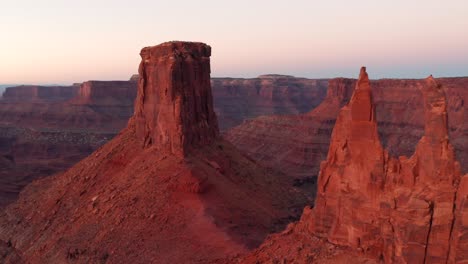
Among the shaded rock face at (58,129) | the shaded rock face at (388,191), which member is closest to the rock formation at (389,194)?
the shaded rock face at (388,191)

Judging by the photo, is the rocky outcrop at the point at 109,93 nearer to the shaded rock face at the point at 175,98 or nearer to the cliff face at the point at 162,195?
the cliff face at the point at 162,195

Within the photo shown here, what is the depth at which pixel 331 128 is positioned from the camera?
8688 cm

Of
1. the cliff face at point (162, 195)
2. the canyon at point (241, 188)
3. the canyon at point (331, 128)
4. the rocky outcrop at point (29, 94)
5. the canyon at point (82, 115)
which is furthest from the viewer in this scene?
the rocky outcrop at point (29, 94)

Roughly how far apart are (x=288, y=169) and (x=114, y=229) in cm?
5024

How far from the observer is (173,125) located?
39.3 meters

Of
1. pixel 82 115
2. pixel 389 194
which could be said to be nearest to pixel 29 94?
pixel 82 115

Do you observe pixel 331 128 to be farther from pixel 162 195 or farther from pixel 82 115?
pixel 82 115

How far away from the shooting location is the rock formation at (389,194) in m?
17.6

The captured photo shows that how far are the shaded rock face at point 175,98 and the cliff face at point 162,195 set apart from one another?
8 cm

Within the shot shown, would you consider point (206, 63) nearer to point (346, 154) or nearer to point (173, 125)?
point (173, 125)

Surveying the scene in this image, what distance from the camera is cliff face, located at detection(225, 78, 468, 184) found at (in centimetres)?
7338

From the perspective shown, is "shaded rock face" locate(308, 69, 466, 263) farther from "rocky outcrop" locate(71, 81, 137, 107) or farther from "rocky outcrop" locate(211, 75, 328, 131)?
"rocky outcrop" locate(211, 75, 328, 131)

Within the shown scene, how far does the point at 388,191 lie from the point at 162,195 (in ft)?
63.8

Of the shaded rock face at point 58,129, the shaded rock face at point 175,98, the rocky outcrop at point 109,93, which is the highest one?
the shaded rock face at point 175,98
